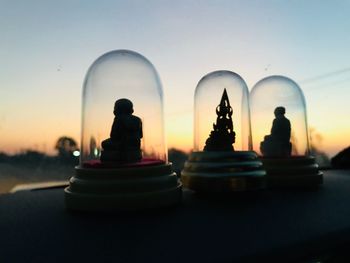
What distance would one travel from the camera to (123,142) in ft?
4.05

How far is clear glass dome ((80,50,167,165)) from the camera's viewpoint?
145cm

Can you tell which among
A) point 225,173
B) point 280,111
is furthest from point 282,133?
point 225,173

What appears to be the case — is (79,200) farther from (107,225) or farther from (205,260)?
(205,260)

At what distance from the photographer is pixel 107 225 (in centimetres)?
92

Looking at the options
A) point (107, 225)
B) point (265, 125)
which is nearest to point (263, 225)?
point (107, 225)

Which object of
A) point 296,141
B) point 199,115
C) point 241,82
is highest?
point 241,82

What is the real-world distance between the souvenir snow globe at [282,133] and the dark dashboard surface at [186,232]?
1.00 ft

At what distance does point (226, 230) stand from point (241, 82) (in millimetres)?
1117

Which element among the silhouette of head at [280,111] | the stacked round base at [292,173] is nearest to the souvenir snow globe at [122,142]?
the stacked round base at [292,173]

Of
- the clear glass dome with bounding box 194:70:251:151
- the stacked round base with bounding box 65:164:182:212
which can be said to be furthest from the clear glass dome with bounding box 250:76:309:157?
the stacked round base with bounding box 65:164:182:212

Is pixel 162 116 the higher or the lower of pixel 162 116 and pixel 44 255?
the higher

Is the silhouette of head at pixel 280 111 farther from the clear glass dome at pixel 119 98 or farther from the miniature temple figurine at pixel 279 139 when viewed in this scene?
the clear glass dome at pixel 119 98

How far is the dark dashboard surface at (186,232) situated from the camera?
68 cm

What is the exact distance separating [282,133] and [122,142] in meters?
0.91
